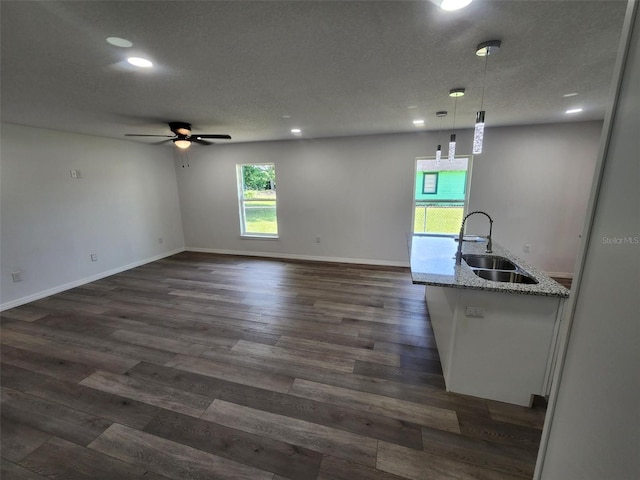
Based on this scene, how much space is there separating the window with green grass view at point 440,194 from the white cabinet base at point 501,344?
304cm

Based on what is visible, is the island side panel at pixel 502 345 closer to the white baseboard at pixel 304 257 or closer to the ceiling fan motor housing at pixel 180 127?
the white baseboard at pixel 304 257

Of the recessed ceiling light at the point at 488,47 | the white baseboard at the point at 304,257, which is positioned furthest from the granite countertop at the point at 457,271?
the white baseboard at the point at 304,257

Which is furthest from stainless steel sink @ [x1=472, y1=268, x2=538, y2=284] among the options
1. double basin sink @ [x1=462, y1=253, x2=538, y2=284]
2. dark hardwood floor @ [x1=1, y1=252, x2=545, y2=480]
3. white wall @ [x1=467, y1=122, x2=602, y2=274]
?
white wall @ [x1=467, y1=122, x2=602, y2=274]

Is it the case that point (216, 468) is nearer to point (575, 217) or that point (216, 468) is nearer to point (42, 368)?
point (42, 368)

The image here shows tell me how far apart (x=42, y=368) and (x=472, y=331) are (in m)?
3.58

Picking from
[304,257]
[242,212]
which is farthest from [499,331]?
[242,212]

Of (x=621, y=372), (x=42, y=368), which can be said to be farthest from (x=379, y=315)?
(x=42, y=368)

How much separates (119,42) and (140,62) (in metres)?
0.27

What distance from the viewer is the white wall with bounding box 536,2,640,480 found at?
0.61 metres

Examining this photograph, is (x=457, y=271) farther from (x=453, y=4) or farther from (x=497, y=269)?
(x=453, y=4)

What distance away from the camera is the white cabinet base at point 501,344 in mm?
1739

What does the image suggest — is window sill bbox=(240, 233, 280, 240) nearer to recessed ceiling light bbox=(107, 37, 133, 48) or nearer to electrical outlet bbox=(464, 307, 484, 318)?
recessed ceiling light bbox=(107, 37, 133, 48)

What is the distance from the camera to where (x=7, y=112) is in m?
2.92

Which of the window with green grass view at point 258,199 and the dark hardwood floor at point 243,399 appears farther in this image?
the window with green grass view at point 258,199
